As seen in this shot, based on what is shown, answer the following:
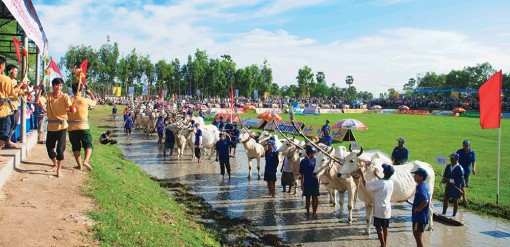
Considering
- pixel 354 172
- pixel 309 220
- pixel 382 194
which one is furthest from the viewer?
pixel 309 220

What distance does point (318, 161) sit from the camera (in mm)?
10984

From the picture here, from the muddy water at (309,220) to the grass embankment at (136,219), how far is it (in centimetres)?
195

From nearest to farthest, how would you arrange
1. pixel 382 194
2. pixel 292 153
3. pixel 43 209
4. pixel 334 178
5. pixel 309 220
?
1. pixel 43 209
2. pixel 382 194
3. pixel 309 220
4. pixel 334 178
5. pixel 292 153

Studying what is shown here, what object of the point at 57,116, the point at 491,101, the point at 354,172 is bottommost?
the point at 354,172

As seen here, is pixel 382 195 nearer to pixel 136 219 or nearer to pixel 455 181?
pixel 455 181

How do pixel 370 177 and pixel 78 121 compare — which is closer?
pixel 78 121

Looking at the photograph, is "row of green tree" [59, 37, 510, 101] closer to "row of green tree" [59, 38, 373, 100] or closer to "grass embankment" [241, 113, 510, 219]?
"row of green tree" [59, 38, 373, 100]

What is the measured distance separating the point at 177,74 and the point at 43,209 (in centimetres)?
7210

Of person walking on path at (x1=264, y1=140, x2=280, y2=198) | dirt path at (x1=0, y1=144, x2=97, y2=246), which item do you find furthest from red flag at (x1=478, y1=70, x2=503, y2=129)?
dirt path at (x1=0, y1=144, x2=97, y2=246)

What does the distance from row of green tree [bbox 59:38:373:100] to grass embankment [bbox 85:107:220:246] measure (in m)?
51.0

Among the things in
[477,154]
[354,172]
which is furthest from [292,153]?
[477,154]

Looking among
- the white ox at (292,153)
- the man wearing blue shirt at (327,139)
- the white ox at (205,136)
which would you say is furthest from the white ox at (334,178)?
the white ox at (205,136)

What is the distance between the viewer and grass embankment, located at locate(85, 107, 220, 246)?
269 inches

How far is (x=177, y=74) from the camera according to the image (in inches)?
3049
